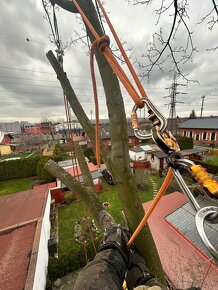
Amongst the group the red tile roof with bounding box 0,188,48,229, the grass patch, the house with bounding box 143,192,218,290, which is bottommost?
the grass patch

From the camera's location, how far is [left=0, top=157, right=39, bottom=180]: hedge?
1617 cm

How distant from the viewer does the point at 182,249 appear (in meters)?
4.67

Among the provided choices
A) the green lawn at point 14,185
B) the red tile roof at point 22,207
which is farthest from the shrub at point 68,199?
the green lawn at point 14,185

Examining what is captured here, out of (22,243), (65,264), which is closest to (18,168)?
(65,264)

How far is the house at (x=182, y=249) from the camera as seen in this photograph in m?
3.74

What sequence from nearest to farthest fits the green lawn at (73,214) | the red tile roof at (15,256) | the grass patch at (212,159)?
the red tile roof at (15,256), the green lawn at (73,214), the grass patch at (212,159)

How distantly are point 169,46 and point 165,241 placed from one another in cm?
546

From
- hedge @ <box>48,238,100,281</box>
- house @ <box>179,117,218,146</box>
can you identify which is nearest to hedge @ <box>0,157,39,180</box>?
hedge @ <box>48,238,100,281</box>

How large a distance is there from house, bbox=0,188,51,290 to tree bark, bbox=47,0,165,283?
2.86 metres

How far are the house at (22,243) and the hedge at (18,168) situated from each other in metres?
9.66

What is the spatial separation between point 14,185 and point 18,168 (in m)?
2.08

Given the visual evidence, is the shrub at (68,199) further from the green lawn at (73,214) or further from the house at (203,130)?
the house at (203,130)

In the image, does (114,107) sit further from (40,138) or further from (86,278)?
(40,138)

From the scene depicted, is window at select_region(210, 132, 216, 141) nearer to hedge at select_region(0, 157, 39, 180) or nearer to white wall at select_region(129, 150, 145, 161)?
white wall at select_region(129, 150, 145, 161)
